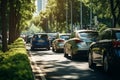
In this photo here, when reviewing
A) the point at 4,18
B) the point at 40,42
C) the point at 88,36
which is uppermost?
the point at 4,18

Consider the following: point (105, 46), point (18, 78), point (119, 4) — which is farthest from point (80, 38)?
point (18, 78)

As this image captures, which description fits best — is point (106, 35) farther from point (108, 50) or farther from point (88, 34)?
point (88, 34)

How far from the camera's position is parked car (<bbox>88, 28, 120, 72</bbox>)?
1480 centimetres

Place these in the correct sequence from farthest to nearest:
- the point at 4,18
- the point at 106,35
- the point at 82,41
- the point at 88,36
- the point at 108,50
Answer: the point at 82,41, the point at 88,36, the point at 4,18, the point at 106,35, the point at 108,50

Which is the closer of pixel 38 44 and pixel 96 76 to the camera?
pixel 96 76

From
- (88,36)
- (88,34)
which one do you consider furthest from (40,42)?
(88,36)

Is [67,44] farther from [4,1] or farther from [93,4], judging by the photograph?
[93,4]

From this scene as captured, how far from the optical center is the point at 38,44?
3978 centimetres

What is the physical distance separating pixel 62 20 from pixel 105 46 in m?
70.1

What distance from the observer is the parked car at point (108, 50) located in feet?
48.5

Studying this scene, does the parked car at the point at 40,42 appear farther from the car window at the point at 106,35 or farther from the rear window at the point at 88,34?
the car window at the point at 106,35

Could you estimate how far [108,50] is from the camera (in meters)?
15.4

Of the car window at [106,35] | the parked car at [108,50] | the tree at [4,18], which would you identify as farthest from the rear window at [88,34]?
the car window at [106,35]

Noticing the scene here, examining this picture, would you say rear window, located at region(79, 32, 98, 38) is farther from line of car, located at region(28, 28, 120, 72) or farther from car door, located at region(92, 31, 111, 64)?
car door, located at region(92, 31, 111, 64)
